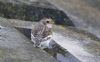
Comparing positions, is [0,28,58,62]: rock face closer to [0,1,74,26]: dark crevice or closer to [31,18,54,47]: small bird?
[31,18,54,47]: small bird

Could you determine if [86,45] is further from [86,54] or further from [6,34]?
[6,34]

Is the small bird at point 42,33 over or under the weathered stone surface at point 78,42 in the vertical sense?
over

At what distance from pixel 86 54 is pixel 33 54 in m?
0.73

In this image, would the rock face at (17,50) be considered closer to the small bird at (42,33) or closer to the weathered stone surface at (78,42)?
the small bird at (42,33)

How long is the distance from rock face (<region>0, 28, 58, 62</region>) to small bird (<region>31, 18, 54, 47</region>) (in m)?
0.10

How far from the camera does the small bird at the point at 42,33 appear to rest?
3.90m

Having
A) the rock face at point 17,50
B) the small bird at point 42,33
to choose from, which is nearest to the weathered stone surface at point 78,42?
the small bird at point 42,33

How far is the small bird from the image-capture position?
3.90m

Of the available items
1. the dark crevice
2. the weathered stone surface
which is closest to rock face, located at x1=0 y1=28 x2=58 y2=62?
the weathered stone surface

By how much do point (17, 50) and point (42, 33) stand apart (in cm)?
52

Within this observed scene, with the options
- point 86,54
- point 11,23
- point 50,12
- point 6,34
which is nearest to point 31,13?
point 50,12

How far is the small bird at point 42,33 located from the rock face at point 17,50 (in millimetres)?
102

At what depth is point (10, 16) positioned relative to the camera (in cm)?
591

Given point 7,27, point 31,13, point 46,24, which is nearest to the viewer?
point 46,24
